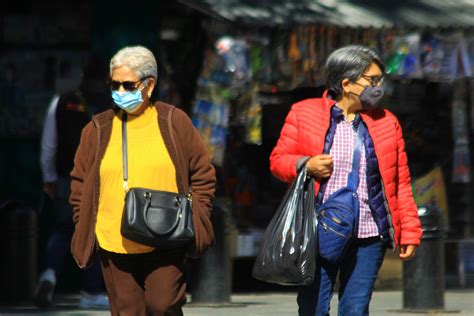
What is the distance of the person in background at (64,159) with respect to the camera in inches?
442

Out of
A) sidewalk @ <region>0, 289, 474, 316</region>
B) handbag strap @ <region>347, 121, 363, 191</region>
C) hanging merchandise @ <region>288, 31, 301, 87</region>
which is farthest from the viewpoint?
hanging merchandise @ <region>288, 31, 301, 87</region>

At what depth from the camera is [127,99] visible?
6832mm

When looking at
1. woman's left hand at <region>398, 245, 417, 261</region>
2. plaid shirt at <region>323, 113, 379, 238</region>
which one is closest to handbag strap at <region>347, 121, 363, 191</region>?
plaid shirt at <region>323, 113, 379, 238</region>

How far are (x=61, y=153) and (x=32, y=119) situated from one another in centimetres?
202

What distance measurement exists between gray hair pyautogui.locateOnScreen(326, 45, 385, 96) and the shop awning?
5.36 meters

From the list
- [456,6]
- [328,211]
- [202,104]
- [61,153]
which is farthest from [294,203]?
[456,6]

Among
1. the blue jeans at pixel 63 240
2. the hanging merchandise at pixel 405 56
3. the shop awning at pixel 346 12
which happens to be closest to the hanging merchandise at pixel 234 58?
the shop awning at pixel 346 12

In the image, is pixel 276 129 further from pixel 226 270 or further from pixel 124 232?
pixel 124 232

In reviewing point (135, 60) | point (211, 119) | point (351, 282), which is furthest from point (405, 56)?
point (135, 60)

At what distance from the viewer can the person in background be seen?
11227 millimetres

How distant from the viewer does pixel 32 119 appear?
13.2 m

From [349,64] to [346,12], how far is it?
6377 millimetres

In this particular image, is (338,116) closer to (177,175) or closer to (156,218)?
(177,175)

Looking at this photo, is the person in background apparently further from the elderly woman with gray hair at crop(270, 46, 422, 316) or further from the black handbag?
the black handbag
